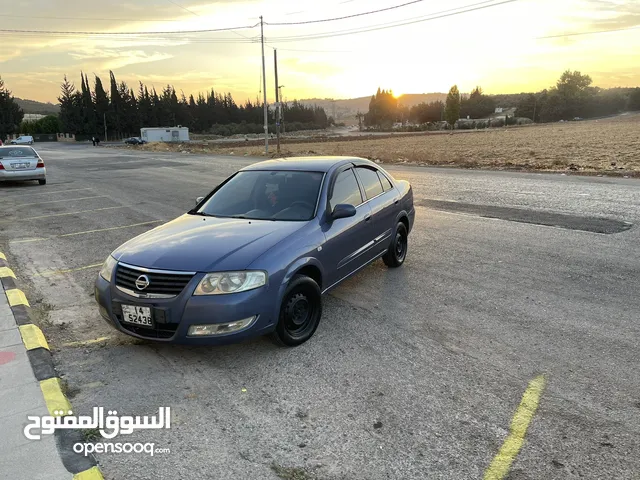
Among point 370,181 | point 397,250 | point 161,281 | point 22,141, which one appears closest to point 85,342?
point 161,281

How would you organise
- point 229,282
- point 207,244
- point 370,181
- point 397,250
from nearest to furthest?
point 229,282
point 207,244
point 370,181
point 397,250

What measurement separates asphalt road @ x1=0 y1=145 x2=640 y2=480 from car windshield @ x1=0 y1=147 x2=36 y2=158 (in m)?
10.4

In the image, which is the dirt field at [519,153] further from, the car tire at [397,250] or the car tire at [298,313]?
the car tire at [298,313]

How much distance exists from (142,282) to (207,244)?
615 mm

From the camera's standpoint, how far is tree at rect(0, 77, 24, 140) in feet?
322

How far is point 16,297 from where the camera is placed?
5.22 meters

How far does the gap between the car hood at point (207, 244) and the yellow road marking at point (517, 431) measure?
7.13 ft

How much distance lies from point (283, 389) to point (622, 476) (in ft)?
7.02

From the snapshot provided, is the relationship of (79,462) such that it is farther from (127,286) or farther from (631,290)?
(631,290)

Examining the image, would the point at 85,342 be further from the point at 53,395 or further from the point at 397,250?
the point at 397,250

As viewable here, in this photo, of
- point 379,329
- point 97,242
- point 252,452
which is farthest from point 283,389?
point 97,242

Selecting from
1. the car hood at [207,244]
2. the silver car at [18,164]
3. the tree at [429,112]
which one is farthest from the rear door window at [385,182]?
the tree at [429,112]

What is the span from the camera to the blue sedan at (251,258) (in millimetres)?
3635

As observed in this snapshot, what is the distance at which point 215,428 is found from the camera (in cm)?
304
